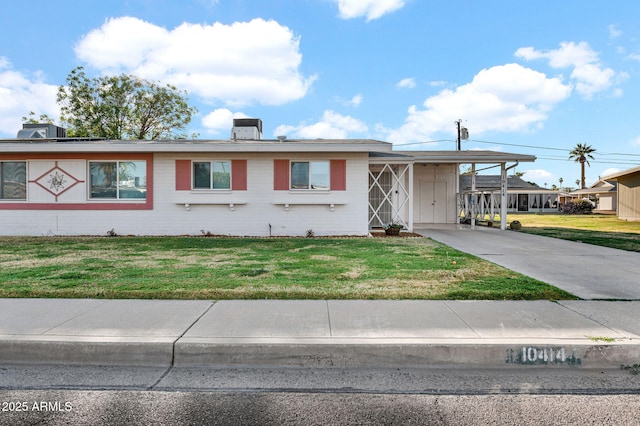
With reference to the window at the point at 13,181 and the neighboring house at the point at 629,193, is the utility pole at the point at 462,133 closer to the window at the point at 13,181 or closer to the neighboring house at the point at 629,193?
the neighboring house at the point at 629,193

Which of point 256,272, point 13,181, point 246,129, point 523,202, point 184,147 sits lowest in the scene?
point 256,272

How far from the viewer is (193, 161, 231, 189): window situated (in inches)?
543

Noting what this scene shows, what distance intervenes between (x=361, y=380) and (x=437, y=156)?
1390 centimetres

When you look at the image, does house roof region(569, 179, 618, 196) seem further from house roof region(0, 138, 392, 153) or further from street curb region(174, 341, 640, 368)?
street curb region(174, 341, 640, 368)

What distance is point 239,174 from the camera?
13.7 meters

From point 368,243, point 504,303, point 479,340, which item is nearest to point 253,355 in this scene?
point 479,340

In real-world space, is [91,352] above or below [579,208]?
below

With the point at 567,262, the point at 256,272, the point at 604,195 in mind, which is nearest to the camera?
the point at 256,272

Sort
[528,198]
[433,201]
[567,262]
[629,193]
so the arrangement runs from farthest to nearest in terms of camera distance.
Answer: [528,198], [629,193], [433,201], [567,262]

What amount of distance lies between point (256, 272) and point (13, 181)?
1231cm

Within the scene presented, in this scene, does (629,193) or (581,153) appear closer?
(629,193)

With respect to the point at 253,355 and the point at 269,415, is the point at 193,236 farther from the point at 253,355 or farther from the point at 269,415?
the point at 269,415

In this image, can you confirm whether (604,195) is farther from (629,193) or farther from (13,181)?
(13,181)

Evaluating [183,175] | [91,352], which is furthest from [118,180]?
[91,352]
